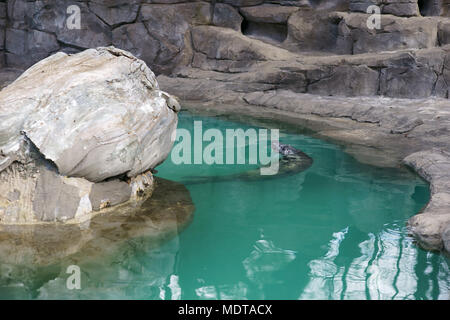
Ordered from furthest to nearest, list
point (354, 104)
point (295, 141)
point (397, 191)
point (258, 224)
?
1. point (354, 104)
2. point (295, 141)
3. point (397, 191)
4. point (258, 224)

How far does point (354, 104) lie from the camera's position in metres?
8.45

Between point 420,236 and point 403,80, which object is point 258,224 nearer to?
point 420,236

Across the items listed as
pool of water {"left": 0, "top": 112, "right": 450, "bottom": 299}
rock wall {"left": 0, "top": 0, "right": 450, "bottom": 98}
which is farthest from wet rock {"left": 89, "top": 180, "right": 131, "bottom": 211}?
rock wall {"left": 0, "top": 0, "right": 450, "bottom": 98}

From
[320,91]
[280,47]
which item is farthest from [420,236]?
[280,47]

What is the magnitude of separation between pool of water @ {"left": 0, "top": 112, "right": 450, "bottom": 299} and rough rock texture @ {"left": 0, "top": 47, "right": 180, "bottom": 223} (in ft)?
1.66

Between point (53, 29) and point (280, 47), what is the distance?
5469mm

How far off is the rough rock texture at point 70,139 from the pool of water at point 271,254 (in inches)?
19.9

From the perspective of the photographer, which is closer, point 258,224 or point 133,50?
point 258,224

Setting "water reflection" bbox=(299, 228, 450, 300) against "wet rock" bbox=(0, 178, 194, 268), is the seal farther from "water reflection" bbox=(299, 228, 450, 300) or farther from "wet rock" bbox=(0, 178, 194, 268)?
"water reflection" bbox=(299, 228, 450, 300)

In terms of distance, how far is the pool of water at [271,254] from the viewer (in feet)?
10.5

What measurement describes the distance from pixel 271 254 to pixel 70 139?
5.63ft

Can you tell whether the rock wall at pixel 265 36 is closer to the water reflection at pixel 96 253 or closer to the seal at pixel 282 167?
the seal at pixel 282 167

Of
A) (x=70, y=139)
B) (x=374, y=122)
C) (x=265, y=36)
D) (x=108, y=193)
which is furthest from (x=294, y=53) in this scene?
(x=70, y=139)

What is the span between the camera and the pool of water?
319cm
